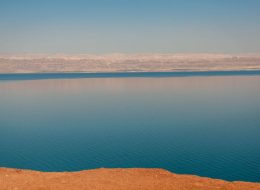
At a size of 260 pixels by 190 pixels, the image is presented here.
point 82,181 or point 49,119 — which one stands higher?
point 82,181

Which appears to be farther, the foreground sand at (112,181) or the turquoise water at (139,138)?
the turquoise water at (139,138)

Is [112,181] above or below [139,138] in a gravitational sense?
above

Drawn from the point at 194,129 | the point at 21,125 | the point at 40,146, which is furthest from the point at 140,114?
the point at 40,146

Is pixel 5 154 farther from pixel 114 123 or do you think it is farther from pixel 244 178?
pixel 244 178

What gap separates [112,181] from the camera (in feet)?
49.0

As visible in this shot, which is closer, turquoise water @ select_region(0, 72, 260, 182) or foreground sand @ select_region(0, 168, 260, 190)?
foreground sand @ select_region(0, 168, 260, 190)

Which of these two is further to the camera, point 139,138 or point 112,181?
point 139,138

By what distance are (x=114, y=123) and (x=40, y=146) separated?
9.30 m

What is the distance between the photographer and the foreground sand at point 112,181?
558 inches

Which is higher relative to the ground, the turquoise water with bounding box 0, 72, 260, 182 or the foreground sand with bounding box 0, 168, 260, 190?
the foreground sand with bounding box 0, 168, 260, 190

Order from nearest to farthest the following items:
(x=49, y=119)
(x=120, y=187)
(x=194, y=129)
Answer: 1. (x=120, y=187)
2. (x=194, y=129)
3. (x=49, y=119)

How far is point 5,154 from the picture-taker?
77.0 feet

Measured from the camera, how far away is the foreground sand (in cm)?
1416

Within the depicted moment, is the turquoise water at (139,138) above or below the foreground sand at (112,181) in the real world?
below
